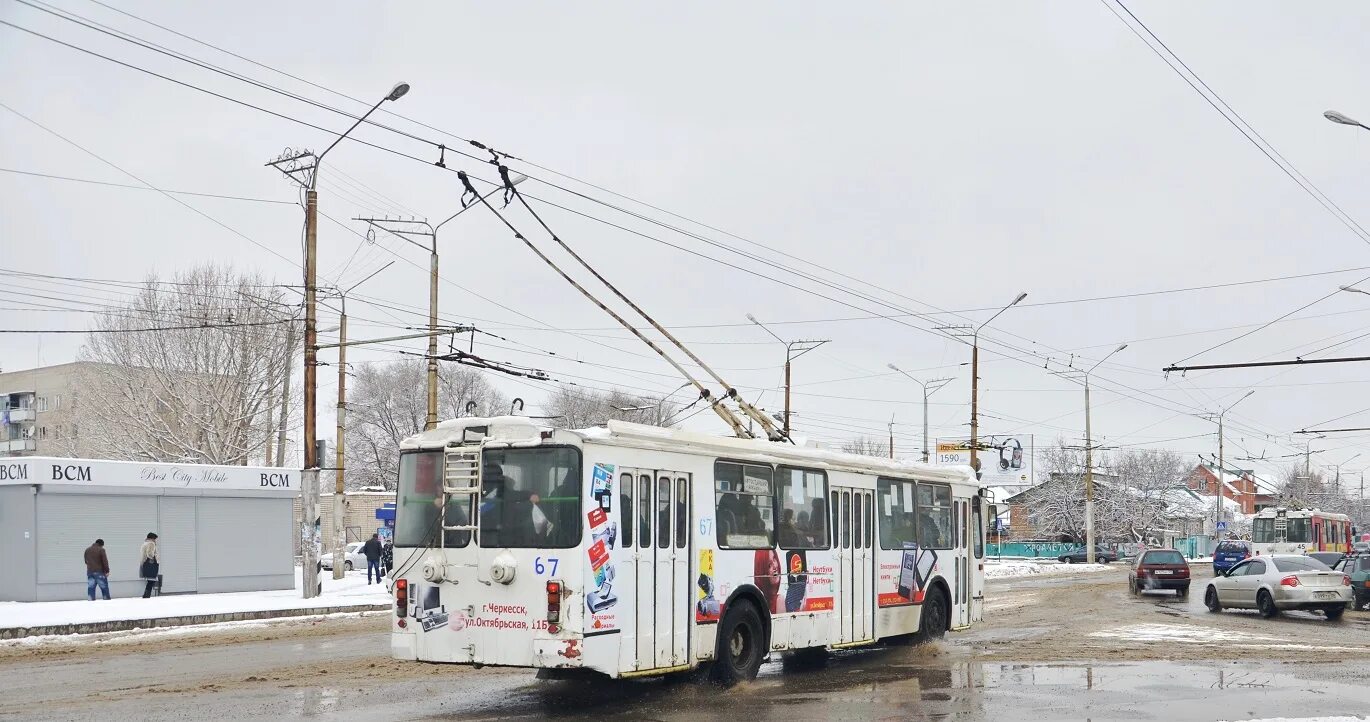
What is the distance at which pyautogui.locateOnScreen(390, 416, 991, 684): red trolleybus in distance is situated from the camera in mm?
12291

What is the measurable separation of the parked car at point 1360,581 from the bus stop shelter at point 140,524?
2643 cm

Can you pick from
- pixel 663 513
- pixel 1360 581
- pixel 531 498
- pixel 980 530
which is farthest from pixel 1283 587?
pixel 531 498

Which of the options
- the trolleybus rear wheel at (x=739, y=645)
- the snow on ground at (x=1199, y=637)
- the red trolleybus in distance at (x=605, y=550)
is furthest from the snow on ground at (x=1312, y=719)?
the snow on ground at (x=1199, y=637)

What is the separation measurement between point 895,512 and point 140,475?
21159 mm

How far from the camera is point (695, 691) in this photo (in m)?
14.1

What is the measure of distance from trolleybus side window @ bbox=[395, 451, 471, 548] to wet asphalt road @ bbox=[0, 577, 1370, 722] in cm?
161

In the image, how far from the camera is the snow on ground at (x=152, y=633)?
842 inches

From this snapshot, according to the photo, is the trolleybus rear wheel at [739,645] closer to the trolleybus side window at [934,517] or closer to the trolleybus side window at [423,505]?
the trolleybus side window at [423,505]

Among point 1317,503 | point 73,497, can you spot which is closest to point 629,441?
point 73,497

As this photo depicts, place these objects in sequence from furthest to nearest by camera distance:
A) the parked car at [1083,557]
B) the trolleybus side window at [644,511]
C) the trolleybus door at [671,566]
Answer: the parked car at [1083,557] → the trolleybus door at [671,566] → the trolleybus side window at [644,511]

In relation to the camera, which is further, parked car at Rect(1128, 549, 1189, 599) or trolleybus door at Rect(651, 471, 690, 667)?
parked car at Rect(1128, 549, 1189, 599)

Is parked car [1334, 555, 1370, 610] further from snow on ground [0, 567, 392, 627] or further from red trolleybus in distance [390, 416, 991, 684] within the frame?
snow on ground [0, 567, 392, 627]

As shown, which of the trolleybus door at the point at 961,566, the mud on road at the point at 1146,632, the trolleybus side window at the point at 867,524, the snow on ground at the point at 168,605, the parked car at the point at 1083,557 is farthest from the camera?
the parked car at the point at 1083,557

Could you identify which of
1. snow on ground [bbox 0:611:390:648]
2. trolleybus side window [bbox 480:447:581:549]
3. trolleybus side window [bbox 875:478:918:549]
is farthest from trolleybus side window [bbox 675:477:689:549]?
snow on ground [bbox 0:611:390:648]
